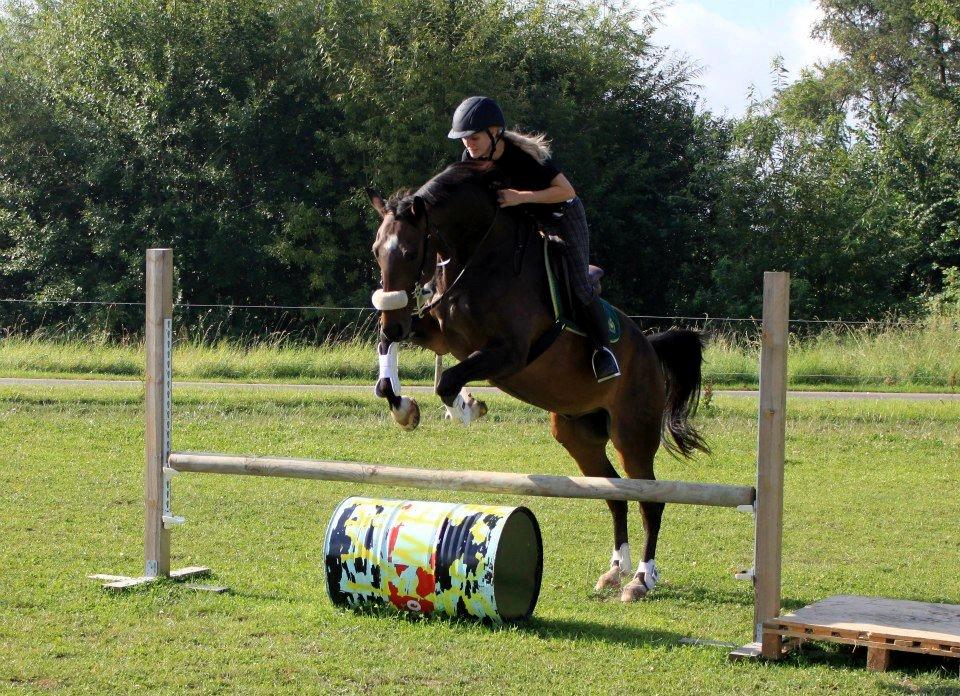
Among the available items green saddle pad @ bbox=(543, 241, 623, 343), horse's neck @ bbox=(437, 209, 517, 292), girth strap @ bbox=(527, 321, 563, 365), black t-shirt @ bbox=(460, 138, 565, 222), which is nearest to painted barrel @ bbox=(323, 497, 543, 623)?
girth strap @ bbox=(527, 321, 563, 365)

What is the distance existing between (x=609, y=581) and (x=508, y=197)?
2355mm

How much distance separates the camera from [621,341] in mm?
6441

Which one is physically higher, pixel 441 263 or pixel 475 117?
pixel 475 117

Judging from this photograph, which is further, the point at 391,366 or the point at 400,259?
the point at 391,366

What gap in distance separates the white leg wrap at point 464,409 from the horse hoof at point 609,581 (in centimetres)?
152

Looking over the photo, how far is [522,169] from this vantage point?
5.82 meters

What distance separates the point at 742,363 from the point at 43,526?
11079mm

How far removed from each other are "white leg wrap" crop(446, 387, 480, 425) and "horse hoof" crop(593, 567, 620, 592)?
1520 mm

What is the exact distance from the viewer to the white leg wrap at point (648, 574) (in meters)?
6.36

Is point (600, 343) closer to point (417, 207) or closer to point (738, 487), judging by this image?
point (738, 487)

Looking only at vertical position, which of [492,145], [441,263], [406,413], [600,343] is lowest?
[406,413]

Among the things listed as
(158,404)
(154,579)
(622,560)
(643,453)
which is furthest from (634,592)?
(158,404)

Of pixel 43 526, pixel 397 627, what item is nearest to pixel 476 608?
pixel 397 627

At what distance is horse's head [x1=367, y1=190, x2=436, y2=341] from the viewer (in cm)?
519
